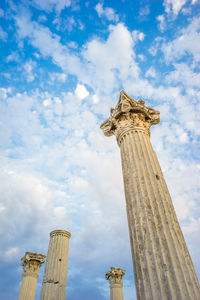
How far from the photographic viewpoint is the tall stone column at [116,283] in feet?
70.8

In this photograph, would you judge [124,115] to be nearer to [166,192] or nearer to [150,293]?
[166,192]

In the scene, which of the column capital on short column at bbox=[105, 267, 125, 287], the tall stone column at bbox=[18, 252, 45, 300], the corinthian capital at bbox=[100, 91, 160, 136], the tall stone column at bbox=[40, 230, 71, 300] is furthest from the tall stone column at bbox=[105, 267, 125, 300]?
the corinthian capital at bbox=[100, 91, 160, 136]

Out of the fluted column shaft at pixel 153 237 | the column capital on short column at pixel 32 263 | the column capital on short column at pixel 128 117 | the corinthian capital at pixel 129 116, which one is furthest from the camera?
the column capital on short column at pixel 32 263

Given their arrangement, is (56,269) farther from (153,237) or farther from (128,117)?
(128,117)

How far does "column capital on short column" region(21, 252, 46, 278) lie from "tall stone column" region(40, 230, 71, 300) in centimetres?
561

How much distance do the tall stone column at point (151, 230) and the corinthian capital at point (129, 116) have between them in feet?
0.76

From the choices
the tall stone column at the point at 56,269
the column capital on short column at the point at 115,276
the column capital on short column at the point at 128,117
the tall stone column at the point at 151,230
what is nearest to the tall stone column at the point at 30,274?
the tall stone column at the point at 56,269

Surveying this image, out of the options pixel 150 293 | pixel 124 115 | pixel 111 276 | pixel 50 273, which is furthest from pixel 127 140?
pixel 111 276

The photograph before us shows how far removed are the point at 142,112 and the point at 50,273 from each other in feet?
38.1

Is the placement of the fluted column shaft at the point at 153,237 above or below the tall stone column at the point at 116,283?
below

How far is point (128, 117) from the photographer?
939 centimetres

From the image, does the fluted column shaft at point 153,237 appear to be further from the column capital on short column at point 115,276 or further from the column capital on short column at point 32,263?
the column capital on short column at point 115,276

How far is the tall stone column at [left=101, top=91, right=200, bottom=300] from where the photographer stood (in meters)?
4.90

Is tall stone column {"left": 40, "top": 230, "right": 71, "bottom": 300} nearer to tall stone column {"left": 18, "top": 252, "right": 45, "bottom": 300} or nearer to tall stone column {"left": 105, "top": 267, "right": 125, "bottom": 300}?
tall stone column {"left": 18, "top": 252, "right": 45, "bottom": 300}
